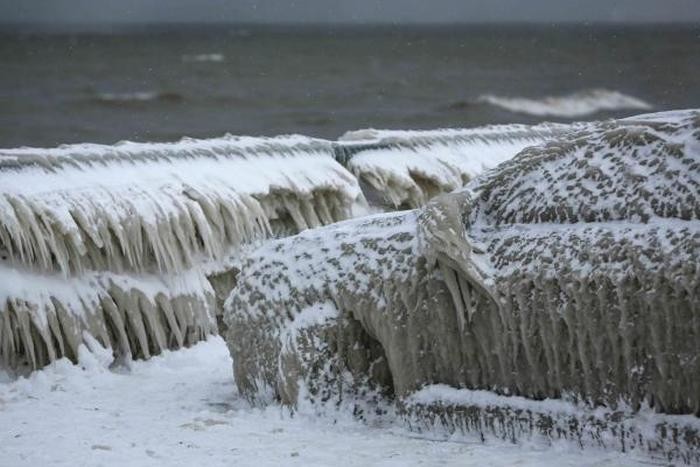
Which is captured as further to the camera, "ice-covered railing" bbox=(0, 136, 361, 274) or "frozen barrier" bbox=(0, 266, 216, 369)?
"ice-covered railing" bbox=(0, 136, 361, 274)

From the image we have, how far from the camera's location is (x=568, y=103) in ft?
133

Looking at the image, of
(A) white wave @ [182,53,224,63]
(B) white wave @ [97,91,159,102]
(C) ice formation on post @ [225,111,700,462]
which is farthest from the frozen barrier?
(A) white wave @ [182,53,224,63]

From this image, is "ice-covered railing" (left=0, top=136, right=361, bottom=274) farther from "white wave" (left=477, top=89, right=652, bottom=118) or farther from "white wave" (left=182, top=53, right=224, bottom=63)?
"white wave" (left=182, top=53, right=224, bottom=63)

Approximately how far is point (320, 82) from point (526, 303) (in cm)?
3935

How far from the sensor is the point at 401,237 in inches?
205

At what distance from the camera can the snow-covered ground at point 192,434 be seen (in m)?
4.59

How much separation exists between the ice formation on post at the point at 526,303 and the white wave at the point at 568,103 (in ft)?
111

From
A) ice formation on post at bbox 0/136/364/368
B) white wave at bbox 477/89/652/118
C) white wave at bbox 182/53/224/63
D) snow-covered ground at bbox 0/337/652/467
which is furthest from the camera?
white wave at bbox 182/53/224/63

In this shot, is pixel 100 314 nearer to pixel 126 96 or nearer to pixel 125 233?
pixel 125 233

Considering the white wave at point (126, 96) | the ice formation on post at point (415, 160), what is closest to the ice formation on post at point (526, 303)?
the ice formation on post at point (415, 160)

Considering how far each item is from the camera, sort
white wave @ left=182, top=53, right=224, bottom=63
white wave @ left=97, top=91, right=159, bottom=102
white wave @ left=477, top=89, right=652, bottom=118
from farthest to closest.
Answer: white wave @ left=182, top=53, right=224, bottom=63 < white wave @ left=477, top=89, right=652, bottom=118 < white wave @ left=97, top=91, right=159, bottom=102

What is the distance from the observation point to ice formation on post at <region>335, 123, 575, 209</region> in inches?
359

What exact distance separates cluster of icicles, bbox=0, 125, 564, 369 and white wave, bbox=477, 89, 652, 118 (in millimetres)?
30790

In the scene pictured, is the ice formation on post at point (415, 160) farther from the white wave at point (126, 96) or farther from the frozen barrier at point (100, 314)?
the white wave at point (126, 96)
